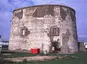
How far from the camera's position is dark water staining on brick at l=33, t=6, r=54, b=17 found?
2912cm

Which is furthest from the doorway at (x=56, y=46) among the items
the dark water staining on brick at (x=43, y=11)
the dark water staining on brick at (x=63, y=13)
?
the dark water staining on brick at (x=43, y=11)

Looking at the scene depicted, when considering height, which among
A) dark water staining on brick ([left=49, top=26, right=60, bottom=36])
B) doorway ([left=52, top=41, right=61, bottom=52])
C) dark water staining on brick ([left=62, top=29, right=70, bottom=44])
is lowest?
doorway ([left=52, top=41, right=61, bottom=52])

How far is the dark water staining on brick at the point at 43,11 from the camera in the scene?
95.6ft

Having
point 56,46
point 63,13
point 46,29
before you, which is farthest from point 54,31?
point 63,13

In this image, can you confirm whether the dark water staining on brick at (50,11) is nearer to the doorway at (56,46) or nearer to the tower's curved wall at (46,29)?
the tower's curved wall at (46,29)

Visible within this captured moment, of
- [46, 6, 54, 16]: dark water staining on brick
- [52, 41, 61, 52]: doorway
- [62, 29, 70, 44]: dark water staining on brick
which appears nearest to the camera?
[52, 41, 61, 52]: doorway

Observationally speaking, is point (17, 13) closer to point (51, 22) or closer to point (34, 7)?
point (34, 7)

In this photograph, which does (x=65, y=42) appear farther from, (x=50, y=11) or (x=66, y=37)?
(x=50, y=11)

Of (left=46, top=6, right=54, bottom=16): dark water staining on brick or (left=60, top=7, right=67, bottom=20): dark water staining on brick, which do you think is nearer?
(left=46, top=6, right=54, bottom=16): dark water staining on brick

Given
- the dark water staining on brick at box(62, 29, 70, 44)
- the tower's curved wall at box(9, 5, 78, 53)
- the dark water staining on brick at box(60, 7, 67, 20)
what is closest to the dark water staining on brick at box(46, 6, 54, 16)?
the tower's curved wall at box(9, 5, 78, 53)

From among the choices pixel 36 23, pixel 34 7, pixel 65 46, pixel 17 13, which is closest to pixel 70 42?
pixel 65 46

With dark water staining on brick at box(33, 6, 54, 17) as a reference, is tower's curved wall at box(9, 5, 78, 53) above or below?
below

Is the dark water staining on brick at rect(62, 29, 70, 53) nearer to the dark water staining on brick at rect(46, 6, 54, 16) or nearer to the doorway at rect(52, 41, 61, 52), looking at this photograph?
the doorway at rect(52, 41, 61, 52)

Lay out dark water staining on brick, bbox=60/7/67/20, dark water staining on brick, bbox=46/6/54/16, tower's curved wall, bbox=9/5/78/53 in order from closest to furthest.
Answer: tower's curved wall, bbox=9/5/78/53 < dark water staining on brick, bbox=46/6/54/16 < dark water staining on brick, bbox=60/7/67/20
